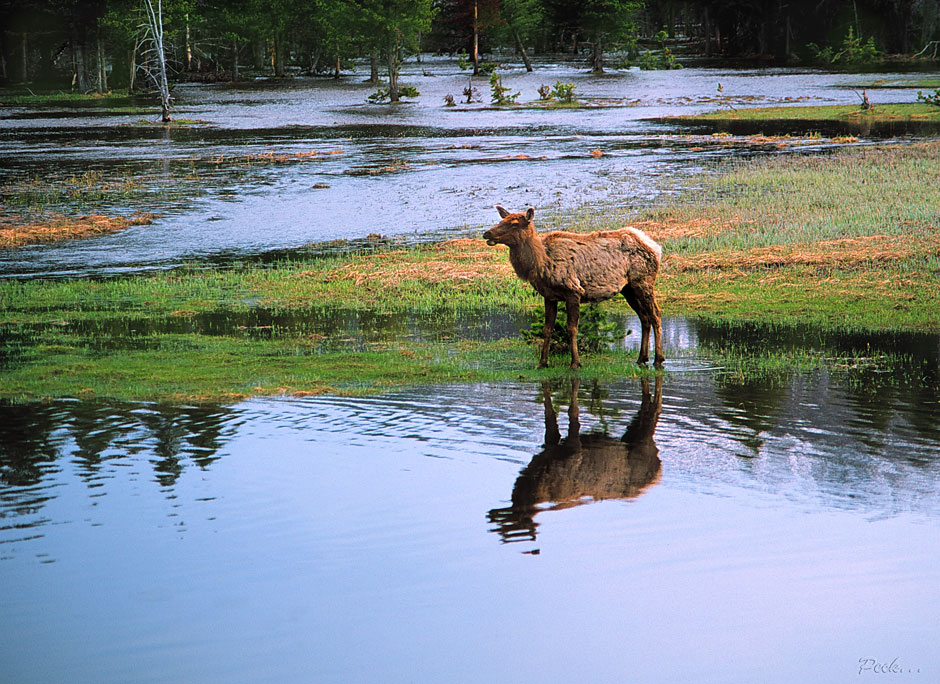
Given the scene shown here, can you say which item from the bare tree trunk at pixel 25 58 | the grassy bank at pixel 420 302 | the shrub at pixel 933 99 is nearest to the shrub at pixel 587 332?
the grassy bank at pixel 420 302

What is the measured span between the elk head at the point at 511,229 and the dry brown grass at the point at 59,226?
64.0ft

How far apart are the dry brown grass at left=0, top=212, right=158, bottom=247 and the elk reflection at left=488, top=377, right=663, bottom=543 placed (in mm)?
21398

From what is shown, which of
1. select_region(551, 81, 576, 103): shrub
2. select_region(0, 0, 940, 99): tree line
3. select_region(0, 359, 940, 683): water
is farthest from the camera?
select_region(0, 0, 940, 99): tree line

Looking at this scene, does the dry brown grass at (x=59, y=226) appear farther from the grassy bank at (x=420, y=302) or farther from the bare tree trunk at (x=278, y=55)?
the bare tree trunk at (x=278, y=55)

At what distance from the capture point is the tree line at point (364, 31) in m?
92.4

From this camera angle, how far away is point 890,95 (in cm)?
7400

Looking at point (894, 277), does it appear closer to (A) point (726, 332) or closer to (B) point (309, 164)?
(A) point (726, 332)

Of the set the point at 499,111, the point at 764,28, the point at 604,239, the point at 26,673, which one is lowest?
the point at 26,673

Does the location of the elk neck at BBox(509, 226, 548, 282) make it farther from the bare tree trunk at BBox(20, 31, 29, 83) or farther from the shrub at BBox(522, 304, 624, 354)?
the bare tree trunk at BBox(20, 31, 29, 83)

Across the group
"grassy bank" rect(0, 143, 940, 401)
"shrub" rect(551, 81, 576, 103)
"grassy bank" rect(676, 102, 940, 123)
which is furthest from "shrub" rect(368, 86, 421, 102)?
"grassy bank" rect(0, 143, 940, 401)

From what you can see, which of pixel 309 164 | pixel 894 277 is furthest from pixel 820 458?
pixel 309 164

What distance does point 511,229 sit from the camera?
13.7 m

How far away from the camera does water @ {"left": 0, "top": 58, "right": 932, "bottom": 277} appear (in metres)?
30.3

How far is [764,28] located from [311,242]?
350 ft
